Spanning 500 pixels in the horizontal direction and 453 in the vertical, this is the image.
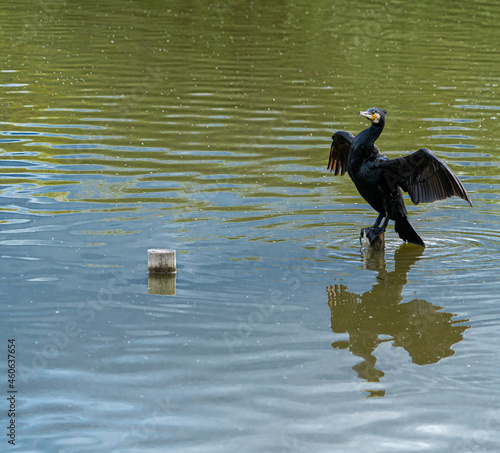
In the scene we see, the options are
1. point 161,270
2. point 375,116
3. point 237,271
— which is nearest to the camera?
point 161,270

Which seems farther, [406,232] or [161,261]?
[406,232]

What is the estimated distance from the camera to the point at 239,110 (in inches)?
674

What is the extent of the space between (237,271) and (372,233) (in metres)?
1.78

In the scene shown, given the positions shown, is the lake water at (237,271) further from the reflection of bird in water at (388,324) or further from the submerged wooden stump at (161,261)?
the submerged wooden stump at (161,261)

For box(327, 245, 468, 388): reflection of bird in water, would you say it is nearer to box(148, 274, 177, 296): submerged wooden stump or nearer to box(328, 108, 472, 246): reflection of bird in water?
box(328, 108, 472, 246): reflection of bird in water

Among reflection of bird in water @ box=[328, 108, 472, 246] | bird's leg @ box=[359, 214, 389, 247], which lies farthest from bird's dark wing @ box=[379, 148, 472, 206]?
bird's leg @ box=[359, 214, 389, 247]

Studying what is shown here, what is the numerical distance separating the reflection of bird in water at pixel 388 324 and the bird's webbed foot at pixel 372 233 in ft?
2.33

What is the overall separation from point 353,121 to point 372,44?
430 inches

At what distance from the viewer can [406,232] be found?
32.8 ft

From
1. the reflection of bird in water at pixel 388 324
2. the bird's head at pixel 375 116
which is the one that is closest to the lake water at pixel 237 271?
the reflection of bird in water at pixel 388 324

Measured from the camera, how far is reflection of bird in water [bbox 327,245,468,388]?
24.2 feet

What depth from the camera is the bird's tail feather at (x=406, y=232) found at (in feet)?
32.5

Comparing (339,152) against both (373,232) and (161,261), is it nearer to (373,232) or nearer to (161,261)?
(373,232)

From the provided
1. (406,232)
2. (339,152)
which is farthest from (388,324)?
(339,152)
